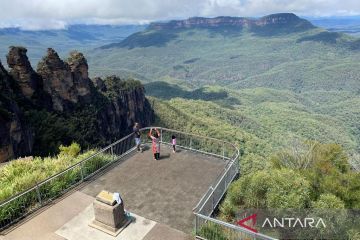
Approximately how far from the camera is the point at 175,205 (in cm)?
1484

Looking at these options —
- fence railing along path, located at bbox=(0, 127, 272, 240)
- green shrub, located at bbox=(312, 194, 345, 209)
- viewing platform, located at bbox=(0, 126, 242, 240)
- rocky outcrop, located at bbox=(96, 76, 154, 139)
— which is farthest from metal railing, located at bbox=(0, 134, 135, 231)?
rocky outcrop, located at bbox=(96, 76, 154, 139)

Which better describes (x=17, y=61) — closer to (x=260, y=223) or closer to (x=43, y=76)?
(x=43, y=76)

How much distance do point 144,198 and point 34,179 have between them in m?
5.23

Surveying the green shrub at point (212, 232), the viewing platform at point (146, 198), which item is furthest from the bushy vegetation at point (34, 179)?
the green shrub at point (212, 232)

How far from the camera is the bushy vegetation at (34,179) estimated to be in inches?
551

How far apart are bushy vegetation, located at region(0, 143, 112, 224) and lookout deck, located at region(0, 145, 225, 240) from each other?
613mm

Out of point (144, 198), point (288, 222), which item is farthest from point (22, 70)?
point (288, 222)

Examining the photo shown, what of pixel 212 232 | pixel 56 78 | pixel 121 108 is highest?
pixel 212 232

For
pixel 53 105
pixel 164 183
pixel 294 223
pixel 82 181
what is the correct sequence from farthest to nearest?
pixel 53 105, pixel 82 181, pixel 164 183, pixel 294 223

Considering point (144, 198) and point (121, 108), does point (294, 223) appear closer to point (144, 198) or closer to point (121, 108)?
point (144, 198)

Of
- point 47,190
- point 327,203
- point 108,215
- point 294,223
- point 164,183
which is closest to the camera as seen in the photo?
point 108,215

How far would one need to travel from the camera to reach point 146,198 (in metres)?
15.4

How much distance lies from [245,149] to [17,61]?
234 feet

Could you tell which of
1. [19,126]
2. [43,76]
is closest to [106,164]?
[19,126]
